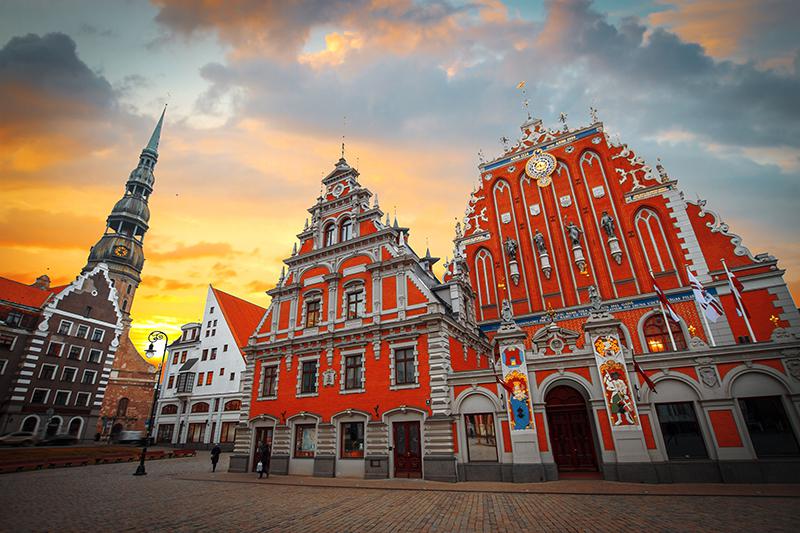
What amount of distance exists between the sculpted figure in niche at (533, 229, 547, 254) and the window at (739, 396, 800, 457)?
13.1 meters

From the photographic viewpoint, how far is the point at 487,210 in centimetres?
2812

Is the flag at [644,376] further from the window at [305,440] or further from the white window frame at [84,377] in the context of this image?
the white window frame at [84,377]

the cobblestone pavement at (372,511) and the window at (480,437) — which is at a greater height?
the window at (480,437)

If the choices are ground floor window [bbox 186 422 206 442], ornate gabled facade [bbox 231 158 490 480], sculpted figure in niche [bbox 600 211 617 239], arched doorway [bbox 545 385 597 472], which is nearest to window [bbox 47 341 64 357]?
ground floor window [bbox 186 422 206 442]

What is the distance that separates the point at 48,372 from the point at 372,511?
145 ft

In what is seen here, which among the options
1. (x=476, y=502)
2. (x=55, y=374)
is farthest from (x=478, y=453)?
(x=55, y=374)

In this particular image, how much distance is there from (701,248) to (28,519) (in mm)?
30504

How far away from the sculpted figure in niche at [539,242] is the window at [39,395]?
158 ft

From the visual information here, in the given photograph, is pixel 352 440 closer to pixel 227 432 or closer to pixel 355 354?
pixel 355 354

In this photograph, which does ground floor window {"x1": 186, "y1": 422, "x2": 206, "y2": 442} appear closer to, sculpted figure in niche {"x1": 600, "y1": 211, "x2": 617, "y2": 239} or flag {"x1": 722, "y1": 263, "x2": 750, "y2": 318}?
sculpted figure in niche {"x1": 600, "y1": 211, "x2": 617, "y2": 239}

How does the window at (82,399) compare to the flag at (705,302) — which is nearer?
the flag at (705,302)

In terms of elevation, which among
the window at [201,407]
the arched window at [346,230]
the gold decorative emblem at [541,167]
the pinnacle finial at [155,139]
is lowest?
the window at [201,407]

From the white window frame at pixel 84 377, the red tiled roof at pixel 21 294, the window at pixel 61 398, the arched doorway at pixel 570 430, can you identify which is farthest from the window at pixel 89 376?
the arched doorway at pixel 570 430

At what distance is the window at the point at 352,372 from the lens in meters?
20.1
